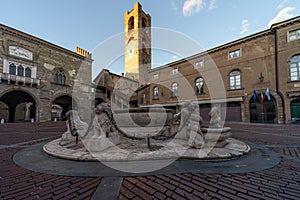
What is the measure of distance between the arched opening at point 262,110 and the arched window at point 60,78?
26.6 meters

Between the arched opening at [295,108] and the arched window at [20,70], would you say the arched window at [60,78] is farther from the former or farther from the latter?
the arched opening at [295,108]

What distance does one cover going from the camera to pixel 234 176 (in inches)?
94.7

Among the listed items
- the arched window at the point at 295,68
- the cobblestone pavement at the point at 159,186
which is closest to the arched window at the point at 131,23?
the arched window at the point at 295,68

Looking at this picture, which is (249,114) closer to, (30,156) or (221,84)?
(221,84)

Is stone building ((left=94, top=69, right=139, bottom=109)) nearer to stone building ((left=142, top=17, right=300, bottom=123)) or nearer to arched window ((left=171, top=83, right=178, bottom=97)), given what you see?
arched window ((left=171, top=83, right=178, bottom=97))

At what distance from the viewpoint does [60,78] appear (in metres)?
21.5

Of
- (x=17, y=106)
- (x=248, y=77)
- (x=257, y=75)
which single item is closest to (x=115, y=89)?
(x=17, y=106)

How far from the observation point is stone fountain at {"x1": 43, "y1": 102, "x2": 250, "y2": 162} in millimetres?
3242

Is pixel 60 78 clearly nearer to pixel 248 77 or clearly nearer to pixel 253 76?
pixel 248 77

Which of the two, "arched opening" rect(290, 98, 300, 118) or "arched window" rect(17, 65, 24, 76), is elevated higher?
"arched window" rect(17, 65, 24, 76)

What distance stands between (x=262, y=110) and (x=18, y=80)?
28693 millimetres

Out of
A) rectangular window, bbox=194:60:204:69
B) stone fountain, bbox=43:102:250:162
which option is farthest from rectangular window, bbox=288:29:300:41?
stone fountain, bbox=43:102:250:162

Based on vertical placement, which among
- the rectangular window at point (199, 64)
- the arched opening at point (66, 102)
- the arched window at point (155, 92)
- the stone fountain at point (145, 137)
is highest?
the rectangular window at point (199, 64)

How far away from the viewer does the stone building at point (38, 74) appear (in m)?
16.0
